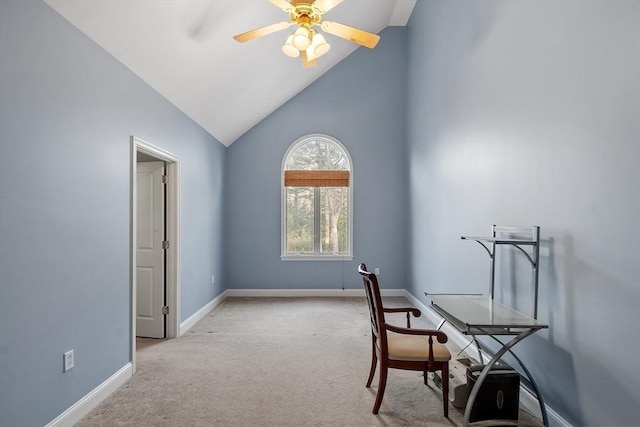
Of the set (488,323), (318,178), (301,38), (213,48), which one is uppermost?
(213,48)

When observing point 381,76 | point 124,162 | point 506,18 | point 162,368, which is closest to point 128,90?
point 124,162

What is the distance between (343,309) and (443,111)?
295 cm

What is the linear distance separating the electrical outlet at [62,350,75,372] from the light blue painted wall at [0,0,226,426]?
41mm

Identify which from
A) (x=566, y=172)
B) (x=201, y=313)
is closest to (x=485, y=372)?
(x=566, y=172)

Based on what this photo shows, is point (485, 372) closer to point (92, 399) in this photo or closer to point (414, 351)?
point (414, 351)

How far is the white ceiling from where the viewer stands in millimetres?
2514

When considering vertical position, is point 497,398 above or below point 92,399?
above

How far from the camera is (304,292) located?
6.02 m

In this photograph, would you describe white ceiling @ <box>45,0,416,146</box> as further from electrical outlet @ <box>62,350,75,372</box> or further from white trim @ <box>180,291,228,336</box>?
white trim @ <box>180,291,228,336</box>

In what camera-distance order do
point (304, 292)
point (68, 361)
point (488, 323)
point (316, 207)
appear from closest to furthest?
point (488, 323) → point (68, 361) → point (304, 292) → point (316, 207)

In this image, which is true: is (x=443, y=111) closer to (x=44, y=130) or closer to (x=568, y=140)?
(x=568, y=140)

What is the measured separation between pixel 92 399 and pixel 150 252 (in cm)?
175

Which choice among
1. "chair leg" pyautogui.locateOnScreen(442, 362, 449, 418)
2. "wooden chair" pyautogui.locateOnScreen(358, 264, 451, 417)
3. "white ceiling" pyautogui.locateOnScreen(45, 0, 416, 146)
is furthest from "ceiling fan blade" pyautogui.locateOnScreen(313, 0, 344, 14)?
"chair leg" pyautogui.locateOnScreen(442, 362, 449, 418)

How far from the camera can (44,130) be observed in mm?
2047
